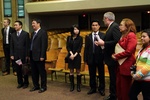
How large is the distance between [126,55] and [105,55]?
75cm

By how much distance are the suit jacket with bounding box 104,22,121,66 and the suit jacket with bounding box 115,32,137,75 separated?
444 mm

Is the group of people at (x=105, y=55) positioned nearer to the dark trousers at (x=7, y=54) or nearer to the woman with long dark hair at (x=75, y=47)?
the woman with long dark hair at (x=75, y=47)

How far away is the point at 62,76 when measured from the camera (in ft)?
20.7

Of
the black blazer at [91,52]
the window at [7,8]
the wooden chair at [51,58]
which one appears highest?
the window at [7,8]

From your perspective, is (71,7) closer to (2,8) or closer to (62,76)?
(2,8)

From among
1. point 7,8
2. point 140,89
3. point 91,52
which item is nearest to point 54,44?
point 91,52

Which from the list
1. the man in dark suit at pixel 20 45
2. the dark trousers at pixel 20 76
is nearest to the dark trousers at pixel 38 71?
the man in dark suit at pixel 20 45

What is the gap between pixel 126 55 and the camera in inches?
126

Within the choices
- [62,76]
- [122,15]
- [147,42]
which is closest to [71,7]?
[62,76]

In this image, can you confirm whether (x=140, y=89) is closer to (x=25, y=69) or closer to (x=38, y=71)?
(x=38, y=71)

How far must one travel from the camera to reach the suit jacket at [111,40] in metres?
3.72

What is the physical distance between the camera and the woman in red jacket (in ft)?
10.5

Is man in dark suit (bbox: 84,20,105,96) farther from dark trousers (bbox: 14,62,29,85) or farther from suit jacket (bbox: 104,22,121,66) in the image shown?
dark trousers (bbox: 14,62,29,85)

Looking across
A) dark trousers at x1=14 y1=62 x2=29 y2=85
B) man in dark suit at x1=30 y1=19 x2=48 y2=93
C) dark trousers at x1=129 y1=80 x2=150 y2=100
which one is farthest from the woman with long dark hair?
dark trousers at x1=129 y1=80 x2=150 y2=100
